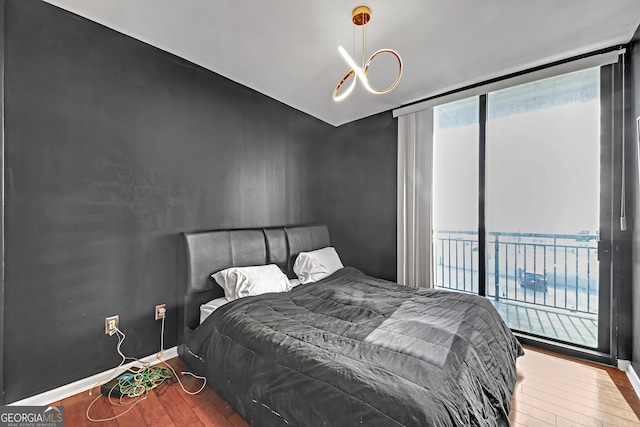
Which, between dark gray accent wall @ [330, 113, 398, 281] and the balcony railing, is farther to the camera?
dark gray accent wall @ [330, 113, 398, 281]

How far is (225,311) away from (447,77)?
2960 millimetres

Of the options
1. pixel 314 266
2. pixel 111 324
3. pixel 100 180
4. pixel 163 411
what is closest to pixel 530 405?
pixel 314 266

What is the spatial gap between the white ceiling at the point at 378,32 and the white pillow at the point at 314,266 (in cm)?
191

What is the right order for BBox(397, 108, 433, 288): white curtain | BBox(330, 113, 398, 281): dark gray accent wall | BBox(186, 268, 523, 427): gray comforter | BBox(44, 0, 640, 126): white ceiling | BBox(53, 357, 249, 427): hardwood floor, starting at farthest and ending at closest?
BBox(330, 113, 398, 281): dark gray accent wall < BBox(397, 108, 433, 288): white curtain < BBox(44, 0, 640, 126): white ceiling < BBox(53, 357, 249, 427): hardwood floor < BBox(186, 268, 523, 427): gray comforter

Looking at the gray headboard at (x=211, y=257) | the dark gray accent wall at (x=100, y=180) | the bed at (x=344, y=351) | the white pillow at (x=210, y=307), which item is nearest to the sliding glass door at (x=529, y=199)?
the bed at (x=344, y=351)

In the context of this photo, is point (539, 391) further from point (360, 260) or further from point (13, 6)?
point (13, 6)

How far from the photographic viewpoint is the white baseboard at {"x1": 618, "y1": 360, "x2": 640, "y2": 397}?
193 cm

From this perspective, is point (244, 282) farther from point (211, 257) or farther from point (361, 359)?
point (361, 359)

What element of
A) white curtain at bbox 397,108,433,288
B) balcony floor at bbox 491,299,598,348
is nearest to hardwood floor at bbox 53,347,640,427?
balcony floor at bbox 491,299,598,348

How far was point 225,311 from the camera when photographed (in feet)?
6.59

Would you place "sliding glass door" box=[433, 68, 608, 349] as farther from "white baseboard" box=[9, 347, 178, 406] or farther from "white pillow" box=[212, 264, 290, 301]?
"white baseboard" box=[9, 347, 178, 406]

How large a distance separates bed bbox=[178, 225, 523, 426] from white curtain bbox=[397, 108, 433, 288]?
2.58ft

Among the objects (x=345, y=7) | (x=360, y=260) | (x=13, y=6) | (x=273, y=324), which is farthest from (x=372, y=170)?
(x=13, y=6)

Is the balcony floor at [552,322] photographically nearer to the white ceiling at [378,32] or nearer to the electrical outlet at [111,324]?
the white ceiling at [378,32]
